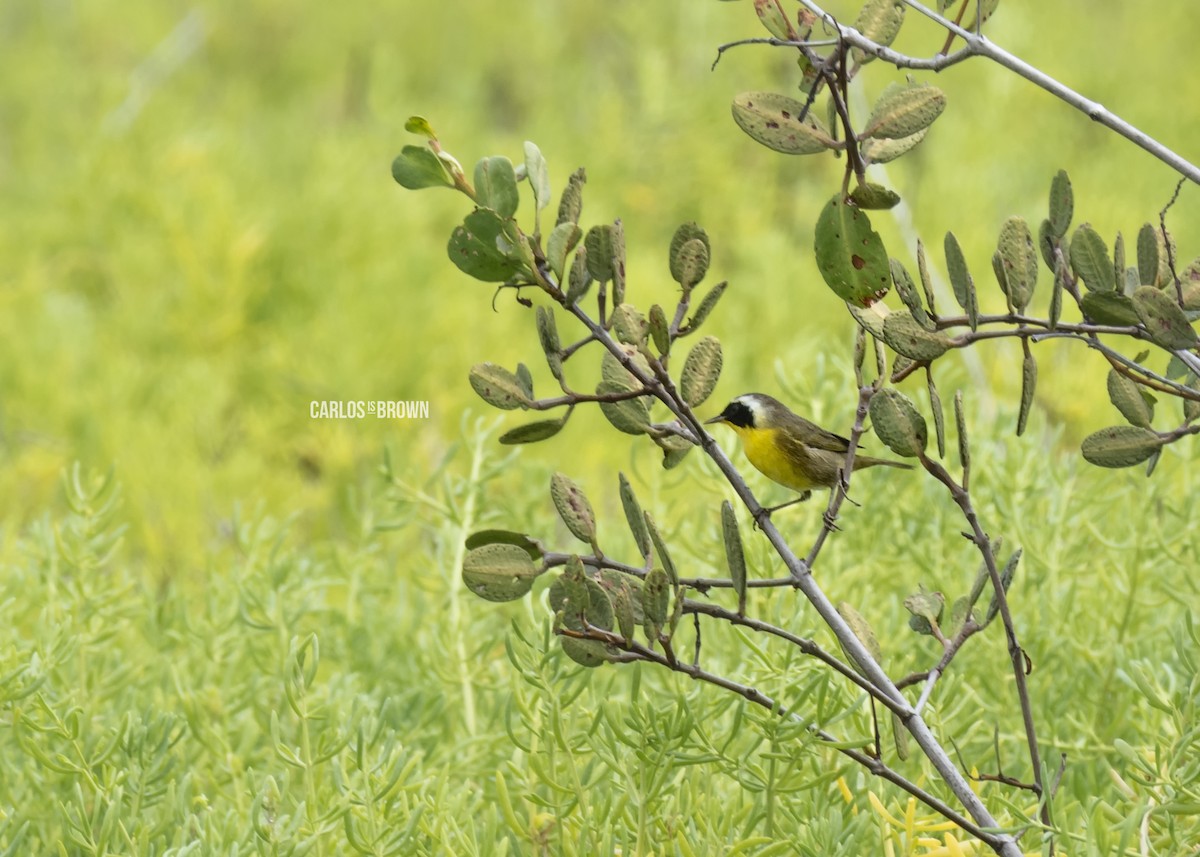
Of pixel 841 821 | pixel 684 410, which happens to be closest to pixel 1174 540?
pixel 841 821

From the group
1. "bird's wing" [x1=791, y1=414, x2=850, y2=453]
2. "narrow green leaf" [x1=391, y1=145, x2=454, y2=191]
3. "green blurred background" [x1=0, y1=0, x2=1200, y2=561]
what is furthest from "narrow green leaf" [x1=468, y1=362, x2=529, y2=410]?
"green blurred background" [x1=0, y1=0, x2=1200, y2=561]

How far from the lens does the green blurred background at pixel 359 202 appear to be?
2.82 meters

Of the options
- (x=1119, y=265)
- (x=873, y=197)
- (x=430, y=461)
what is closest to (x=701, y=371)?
(x=873, y=197)

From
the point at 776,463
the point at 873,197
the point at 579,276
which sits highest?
the point at 873,197

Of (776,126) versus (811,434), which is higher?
(776,126)

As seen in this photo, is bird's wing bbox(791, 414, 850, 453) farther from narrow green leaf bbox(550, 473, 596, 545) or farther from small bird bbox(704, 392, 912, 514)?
narrow green leaf bbox(550, 473, 596, 545)

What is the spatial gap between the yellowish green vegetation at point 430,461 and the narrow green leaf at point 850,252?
0.28 m

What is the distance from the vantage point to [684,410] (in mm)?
819

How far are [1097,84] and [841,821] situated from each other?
403 centimetres

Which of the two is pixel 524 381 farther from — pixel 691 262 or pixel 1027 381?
pixel 1027 381

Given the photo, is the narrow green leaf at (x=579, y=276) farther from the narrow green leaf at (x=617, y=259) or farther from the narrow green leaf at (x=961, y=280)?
the narrow green leaf at (x=961, y=280)

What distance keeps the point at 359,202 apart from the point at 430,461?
1.37 m

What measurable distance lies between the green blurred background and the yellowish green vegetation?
1cm

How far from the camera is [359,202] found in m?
3.84
